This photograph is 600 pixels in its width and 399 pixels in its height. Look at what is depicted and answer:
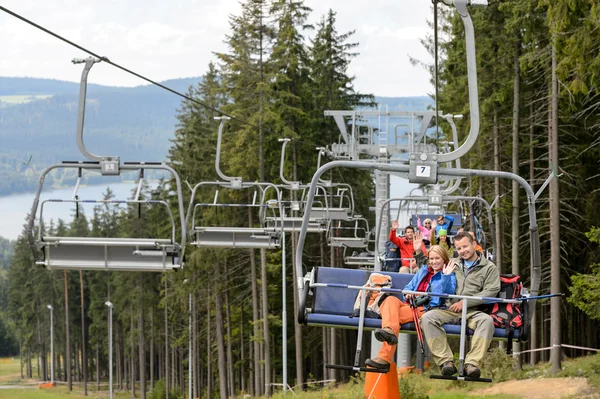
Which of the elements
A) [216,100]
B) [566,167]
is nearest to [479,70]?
[566,167]

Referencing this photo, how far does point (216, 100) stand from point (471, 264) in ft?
130

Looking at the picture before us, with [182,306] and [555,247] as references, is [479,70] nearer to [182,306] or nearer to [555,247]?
[555,247]

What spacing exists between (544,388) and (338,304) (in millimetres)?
14220

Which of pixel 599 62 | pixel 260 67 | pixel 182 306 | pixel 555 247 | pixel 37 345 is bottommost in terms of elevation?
pixel 37 345

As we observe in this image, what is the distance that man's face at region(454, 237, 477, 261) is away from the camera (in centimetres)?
1030

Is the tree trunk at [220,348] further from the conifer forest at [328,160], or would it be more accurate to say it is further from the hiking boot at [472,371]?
the hiking boot at [472,371]

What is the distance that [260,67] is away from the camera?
129 feet

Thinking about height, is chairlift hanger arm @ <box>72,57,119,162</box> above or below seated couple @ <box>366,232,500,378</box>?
above

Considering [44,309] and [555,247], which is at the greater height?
[555,247]

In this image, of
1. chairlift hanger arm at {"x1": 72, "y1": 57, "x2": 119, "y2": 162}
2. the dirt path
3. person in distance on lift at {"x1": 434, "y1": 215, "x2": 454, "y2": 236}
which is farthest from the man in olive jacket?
the dirt path

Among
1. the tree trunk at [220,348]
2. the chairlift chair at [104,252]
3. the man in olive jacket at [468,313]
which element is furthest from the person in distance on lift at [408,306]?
the tree trunk at [220,348]

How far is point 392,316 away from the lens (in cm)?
1015

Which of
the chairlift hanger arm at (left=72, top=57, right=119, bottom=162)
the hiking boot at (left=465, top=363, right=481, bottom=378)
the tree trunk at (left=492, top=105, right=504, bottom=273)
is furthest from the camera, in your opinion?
the tree trunk at (left=492, top=105, right=504, bottom=273)

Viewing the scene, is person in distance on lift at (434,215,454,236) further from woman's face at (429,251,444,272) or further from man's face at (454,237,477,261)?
woman's face at (429,251,444,272)
